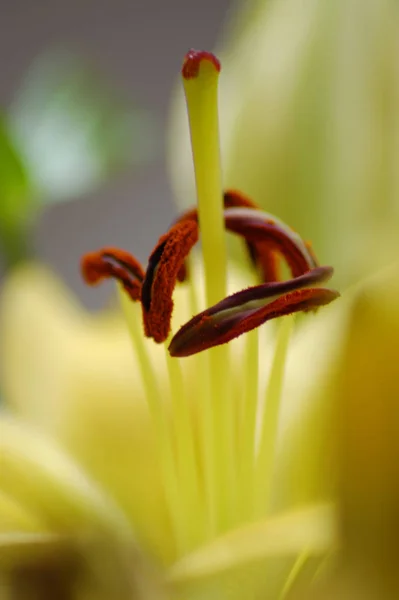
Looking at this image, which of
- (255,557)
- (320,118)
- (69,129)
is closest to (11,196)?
(69,129)

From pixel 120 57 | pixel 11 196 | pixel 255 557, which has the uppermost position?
pixel 120 57

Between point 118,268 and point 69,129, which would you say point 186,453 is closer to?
point 118,268

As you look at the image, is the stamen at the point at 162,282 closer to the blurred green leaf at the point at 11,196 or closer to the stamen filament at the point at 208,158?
the stamen filament at the point at 208,158

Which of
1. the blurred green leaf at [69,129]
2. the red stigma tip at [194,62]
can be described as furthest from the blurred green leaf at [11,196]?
the red stigma tip at [194,62]

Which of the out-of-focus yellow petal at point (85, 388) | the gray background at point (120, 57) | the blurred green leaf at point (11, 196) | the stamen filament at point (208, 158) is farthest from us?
the gray background at point (120, 57)

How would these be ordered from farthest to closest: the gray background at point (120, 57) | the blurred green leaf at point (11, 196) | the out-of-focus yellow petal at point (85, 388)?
the gray background at point (120, 57) < the blurred green leaf at point (11, 196) < the out-of-focus yellow petal at point (85, 388)
